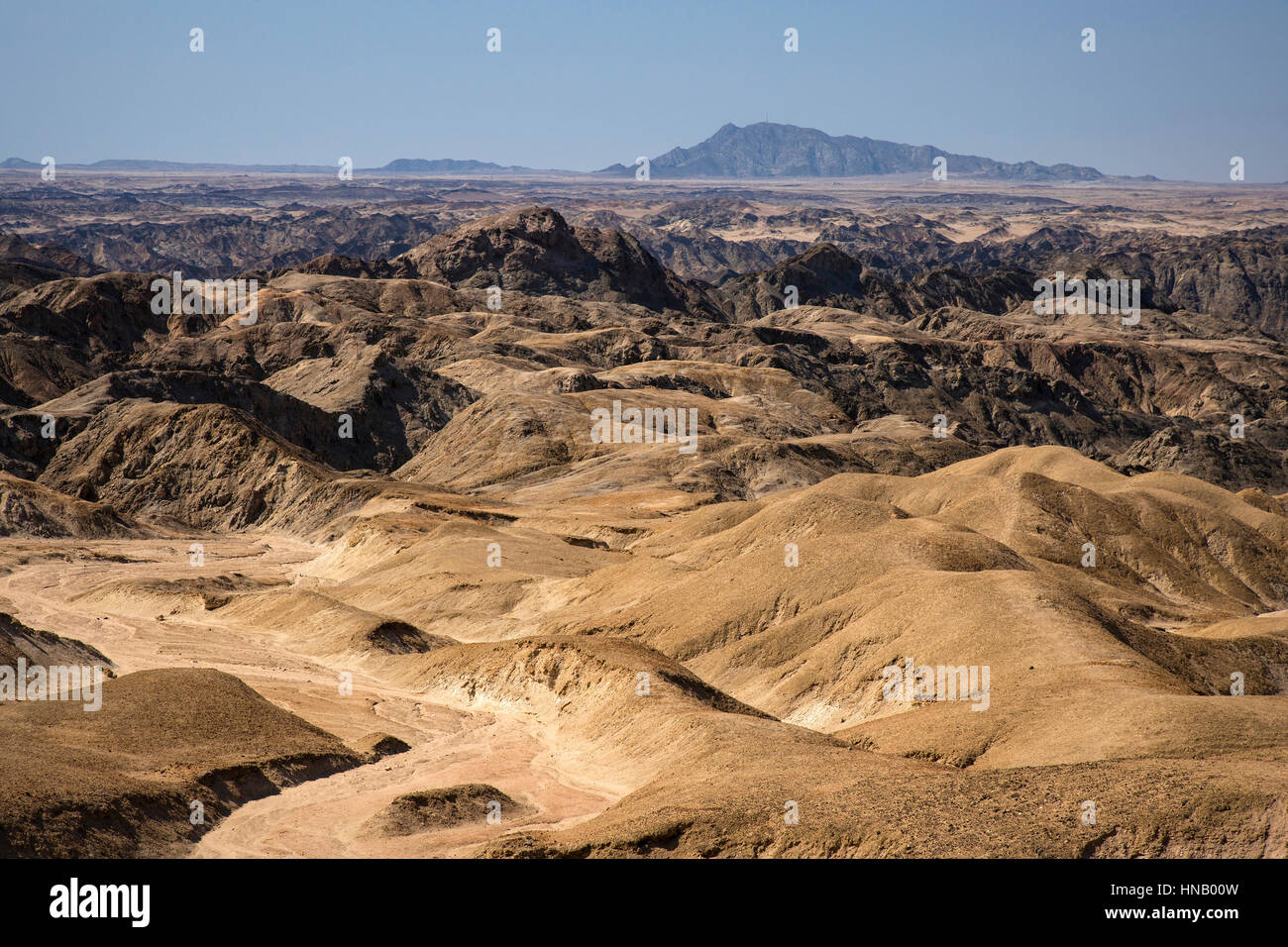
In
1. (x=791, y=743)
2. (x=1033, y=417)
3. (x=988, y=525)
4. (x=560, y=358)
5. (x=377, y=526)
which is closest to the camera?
(x=791, y=743)

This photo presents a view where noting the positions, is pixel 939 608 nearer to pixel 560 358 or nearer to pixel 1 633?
pixel 1 633

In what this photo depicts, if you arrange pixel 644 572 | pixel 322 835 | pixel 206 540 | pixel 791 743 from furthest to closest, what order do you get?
pixel 206 540, pixel 644 572, pixel 791 743, pixel 322 835

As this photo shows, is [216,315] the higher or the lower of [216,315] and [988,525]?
the higher

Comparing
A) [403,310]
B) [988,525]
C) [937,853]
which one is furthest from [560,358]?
[937,853]

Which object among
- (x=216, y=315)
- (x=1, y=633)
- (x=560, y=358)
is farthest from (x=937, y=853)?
(x=216, y=315)

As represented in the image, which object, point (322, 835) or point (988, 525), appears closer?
point (322, 835)

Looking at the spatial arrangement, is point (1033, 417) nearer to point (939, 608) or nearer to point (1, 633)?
point (939, 608)
